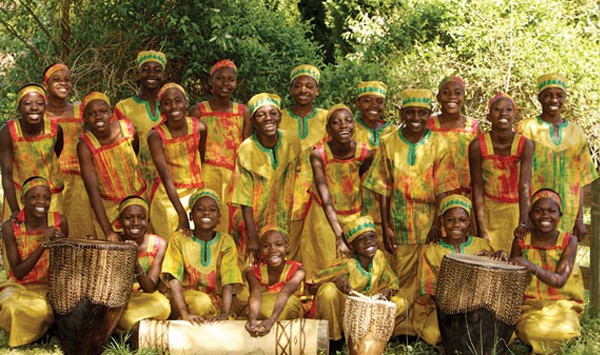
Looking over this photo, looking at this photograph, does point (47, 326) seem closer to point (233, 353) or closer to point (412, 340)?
point (233, 353)

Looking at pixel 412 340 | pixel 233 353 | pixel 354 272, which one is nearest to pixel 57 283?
pixel 233 353

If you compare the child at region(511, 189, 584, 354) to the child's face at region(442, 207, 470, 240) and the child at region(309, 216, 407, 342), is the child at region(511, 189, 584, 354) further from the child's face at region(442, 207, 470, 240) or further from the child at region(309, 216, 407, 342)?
the child at region(309, 216, 407, 342)

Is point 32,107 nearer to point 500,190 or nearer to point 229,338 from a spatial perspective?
point 229,338

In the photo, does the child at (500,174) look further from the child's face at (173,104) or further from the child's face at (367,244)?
the child's face at (173,104)

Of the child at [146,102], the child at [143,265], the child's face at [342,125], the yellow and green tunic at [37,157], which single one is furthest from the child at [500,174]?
the yellow and green tunic at [37,157]

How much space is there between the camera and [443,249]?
230 inches

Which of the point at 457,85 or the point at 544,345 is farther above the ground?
the point at 457,85

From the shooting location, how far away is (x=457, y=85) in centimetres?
650

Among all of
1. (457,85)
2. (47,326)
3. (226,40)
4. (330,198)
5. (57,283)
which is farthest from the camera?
(226,40)

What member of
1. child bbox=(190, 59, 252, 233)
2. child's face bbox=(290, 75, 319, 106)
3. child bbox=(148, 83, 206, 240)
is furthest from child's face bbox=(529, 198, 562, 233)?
child bbox=(148, 83, 206, 240)

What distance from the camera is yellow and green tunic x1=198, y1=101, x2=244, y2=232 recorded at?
658 cm

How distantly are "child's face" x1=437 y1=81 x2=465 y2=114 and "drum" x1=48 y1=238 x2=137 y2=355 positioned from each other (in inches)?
106

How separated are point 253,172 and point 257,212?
0.32 meters

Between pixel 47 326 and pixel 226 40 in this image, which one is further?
pixel 226 40
